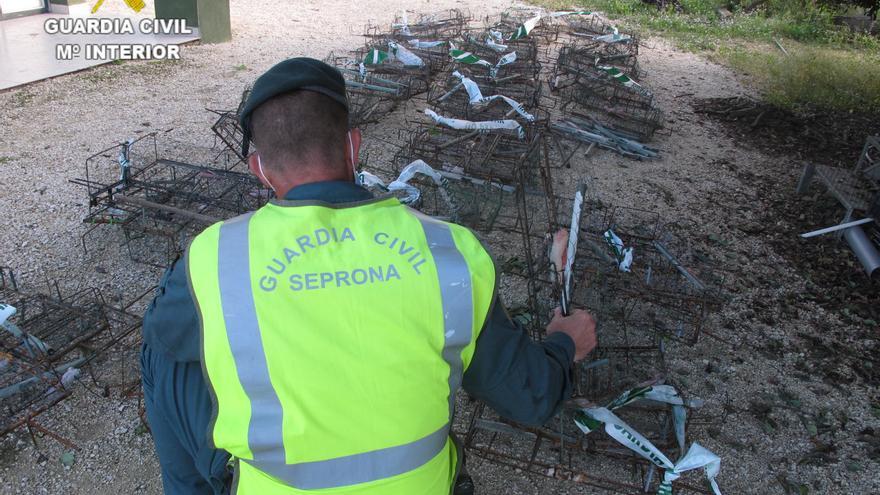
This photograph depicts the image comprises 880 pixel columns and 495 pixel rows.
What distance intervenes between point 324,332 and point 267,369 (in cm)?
18

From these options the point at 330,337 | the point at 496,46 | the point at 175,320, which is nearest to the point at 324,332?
the point at 330,337

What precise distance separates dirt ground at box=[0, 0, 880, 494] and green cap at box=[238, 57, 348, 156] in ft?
10.7

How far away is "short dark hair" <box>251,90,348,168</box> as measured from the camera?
1893mm

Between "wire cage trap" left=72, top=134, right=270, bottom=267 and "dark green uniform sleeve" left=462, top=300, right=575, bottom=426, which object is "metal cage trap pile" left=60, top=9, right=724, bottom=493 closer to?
"wire cage trap" left=72, top=134, right=270, bottom=267

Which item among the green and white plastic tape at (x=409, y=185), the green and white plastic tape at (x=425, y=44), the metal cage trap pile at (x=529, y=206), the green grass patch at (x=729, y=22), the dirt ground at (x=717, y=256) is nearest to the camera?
the metal cage trap pile at (x=529, y=206)

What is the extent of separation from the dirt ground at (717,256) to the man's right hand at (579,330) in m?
2.41

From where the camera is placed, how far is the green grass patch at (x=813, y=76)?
12281 millimetres

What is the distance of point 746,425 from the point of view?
4977 mm

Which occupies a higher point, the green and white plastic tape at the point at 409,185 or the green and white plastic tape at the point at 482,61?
the green and white plastic tape at the point at 482,61

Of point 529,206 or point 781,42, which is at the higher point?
point 781,42

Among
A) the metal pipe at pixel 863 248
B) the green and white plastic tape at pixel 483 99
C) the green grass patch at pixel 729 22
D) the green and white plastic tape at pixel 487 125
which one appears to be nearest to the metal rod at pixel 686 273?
the metal pipe at pixel 863 248

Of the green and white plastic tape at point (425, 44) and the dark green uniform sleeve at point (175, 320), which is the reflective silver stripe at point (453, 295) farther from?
the green and white plastic tape at point (425, 44)

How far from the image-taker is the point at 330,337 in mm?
1579

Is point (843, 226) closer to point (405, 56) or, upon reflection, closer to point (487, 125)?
point (487, 125)
